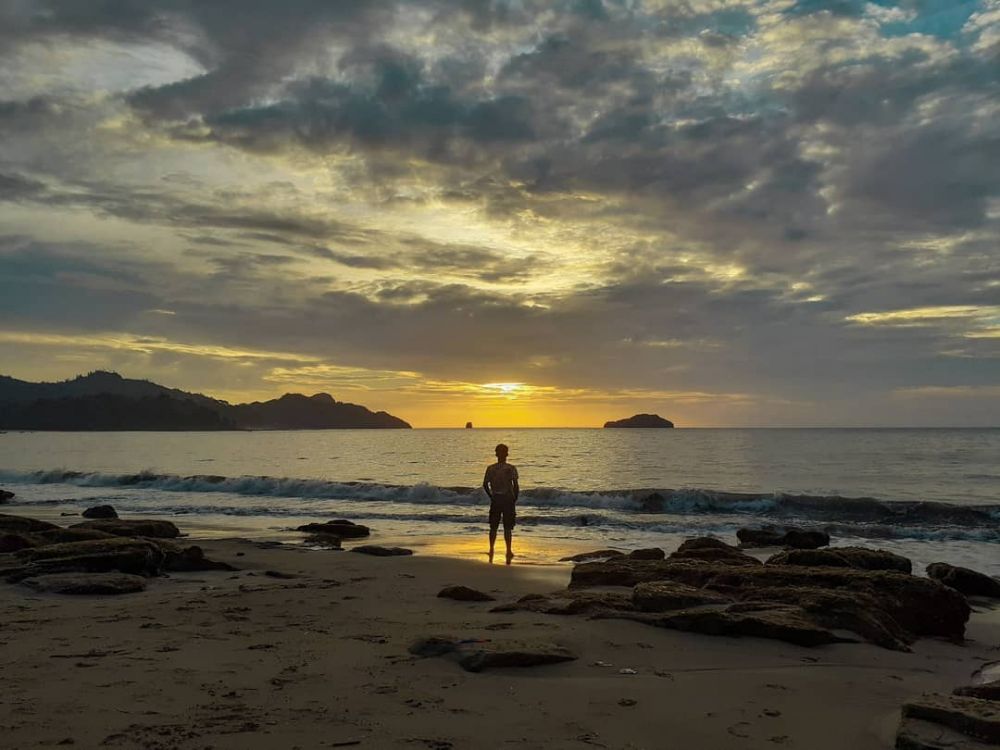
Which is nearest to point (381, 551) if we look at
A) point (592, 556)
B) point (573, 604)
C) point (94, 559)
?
point (592, 556)

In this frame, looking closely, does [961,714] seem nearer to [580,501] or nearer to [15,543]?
[15,543]

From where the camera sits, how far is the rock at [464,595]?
10008 mm

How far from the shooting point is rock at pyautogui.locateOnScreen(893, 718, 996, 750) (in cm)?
429

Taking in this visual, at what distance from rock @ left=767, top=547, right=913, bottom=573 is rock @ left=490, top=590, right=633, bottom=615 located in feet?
12.3

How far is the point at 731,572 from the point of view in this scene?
33.6 ft

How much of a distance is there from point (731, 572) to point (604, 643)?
12.6 ft

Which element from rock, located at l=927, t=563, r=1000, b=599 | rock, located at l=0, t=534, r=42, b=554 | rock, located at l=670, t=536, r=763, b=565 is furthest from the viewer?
rock, located at l=0, t=534, r=42, b=554

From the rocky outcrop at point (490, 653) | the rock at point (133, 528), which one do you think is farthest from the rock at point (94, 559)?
the rocky outcrop at point (490, 653)

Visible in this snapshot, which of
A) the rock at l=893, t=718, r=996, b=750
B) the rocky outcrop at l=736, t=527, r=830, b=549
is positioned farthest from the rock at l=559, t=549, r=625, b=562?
the rock at l=893, t=718, r=996, b=750

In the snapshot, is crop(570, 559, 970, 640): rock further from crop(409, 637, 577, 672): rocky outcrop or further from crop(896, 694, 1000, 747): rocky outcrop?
crop(896, 694, 1000, 747): rocky outcrop

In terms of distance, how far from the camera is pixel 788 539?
18562 mm

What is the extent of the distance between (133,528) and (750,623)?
1464 cm

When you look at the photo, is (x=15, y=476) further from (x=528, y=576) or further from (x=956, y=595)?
(x=956, y=595)

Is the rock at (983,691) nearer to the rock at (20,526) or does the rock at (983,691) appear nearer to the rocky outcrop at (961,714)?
the rocky outcrop at (961,714)
